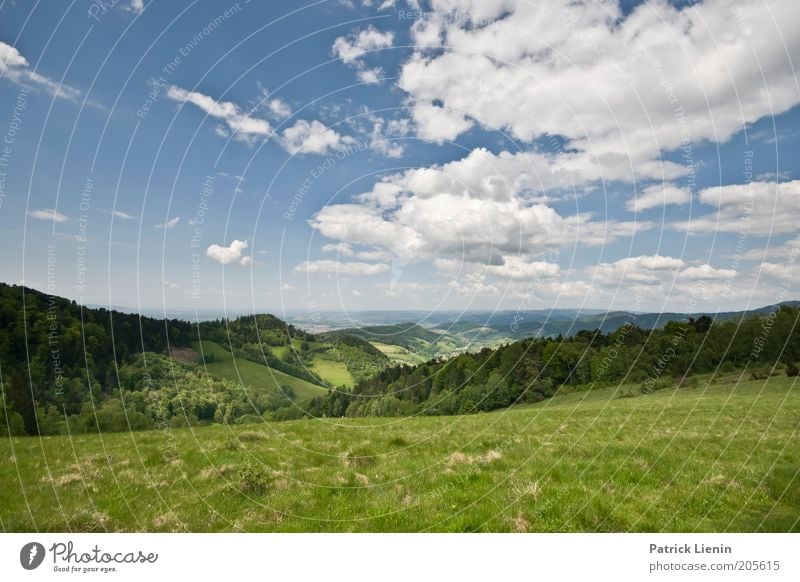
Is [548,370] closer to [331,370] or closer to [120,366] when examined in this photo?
[331,370]

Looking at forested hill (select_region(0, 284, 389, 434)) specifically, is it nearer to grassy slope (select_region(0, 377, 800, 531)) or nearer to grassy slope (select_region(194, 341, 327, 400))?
grassy slope (select_region(194, 341, 327, 400))

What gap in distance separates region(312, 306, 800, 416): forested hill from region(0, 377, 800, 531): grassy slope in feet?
168

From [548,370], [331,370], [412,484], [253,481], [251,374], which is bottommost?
[251,374]

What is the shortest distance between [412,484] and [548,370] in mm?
80752

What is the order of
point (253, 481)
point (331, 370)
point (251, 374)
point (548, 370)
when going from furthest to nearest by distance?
point (251, 374), point (548, 370), point (331, 370), point (253, 481)

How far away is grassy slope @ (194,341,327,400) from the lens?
9250cm

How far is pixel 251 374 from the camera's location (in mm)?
99062

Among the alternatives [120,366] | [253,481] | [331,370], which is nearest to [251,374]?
[331,370]

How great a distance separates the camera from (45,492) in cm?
940

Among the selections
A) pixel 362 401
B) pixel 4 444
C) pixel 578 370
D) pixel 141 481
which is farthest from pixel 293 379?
pixel 141 481

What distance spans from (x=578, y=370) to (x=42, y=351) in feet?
344

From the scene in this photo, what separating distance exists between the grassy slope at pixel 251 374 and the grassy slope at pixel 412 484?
80.3m

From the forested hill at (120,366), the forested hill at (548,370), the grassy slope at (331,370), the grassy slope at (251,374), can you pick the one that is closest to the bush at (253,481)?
the forested hill at (120,366)
